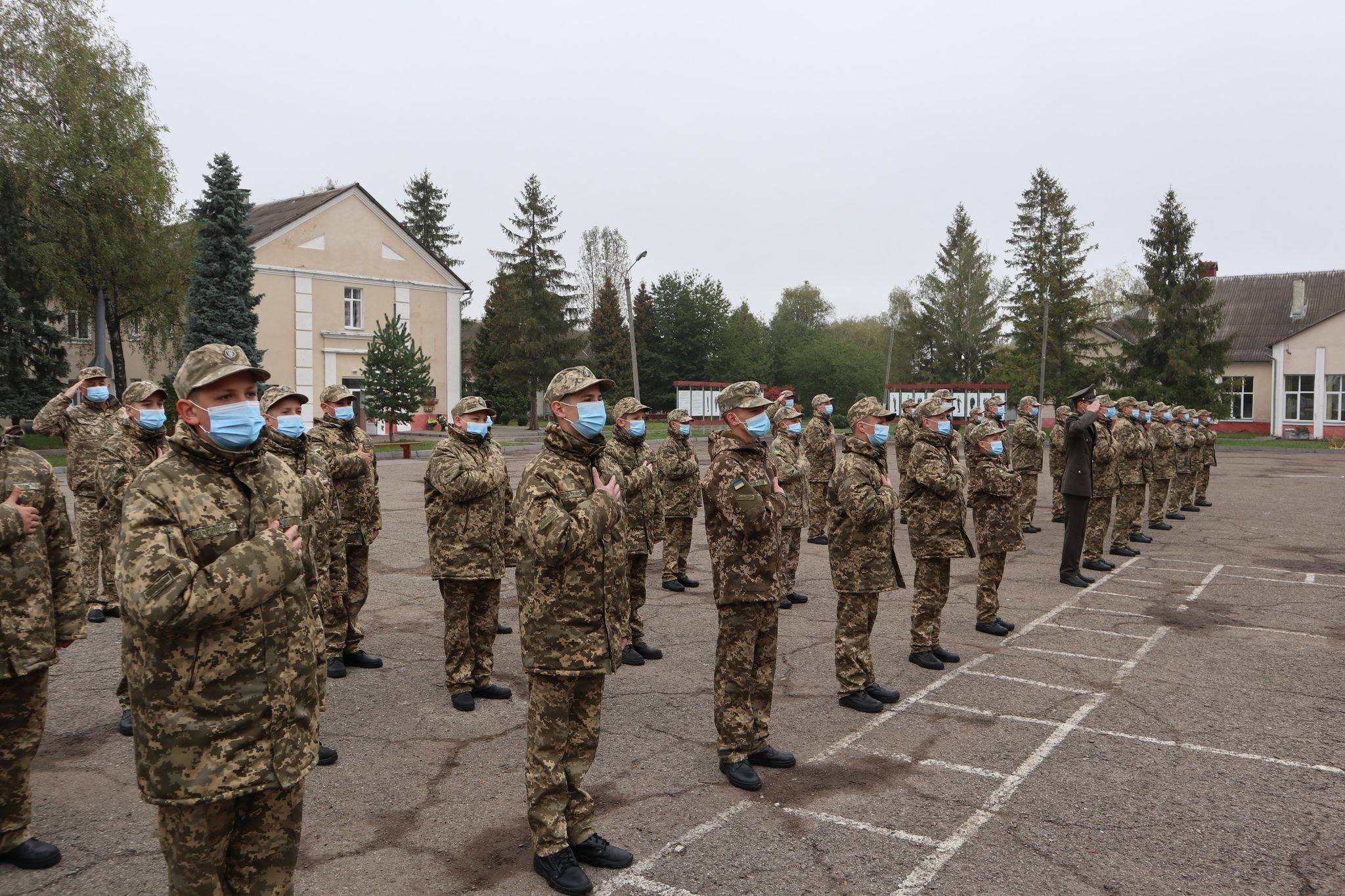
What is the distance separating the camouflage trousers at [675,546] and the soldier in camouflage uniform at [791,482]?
130 cm

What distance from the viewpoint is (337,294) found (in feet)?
127

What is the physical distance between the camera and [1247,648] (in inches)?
323

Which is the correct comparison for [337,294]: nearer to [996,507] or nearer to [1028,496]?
[1028,496]

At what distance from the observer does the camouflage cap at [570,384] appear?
422cm

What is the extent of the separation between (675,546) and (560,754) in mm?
6657

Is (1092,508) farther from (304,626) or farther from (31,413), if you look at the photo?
(31,413)

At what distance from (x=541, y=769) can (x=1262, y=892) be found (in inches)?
131

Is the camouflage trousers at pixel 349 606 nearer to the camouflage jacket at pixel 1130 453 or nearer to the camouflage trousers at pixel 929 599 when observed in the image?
the camouflage trousers at pixel 929 599

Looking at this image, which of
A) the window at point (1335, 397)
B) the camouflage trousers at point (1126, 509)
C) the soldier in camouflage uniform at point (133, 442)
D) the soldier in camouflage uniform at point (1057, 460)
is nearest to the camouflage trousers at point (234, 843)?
the soldier in camouflage uniform at point (133, 442)

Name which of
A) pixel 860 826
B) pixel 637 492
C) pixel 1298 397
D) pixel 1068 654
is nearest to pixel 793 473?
pixel 637 492

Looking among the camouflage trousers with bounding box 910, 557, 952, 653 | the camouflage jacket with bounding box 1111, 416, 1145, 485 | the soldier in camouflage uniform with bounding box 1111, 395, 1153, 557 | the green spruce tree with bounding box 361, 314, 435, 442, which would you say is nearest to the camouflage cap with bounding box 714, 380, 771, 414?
the camouflage trousers with bounding box 910, 557, 952, 653

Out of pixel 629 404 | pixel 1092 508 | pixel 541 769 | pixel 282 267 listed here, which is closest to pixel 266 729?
pixel 541 769

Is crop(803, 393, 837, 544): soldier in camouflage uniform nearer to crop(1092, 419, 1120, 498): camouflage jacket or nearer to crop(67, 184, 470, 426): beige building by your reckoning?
crop(1092, 419, 1120, 498): camouflage jacket

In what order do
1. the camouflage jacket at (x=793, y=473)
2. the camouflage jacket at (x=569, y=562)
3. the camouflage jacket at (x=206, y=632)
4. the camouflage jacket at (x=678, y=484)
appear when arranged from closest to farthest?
the camouflage jacket at (x=206, y=632) → the camouflage jacket at (x=569, y=562) → the camouflage jacket at (x=678, y=484) → the camouflage jacket at (x=793, y=473)
